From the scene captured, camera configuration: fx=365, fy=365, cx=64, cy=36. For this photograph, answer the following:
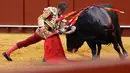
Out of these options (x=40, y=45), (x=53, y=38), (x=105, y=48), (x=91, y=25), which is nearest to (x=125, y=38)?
(x=105, y=48)

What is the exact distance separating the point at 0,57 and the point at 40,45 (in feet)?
5.76

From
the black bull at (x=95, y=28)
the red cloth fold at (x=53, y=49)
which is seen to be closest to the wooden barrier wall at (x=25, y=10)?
A: the black bull at (x=95, y=28)

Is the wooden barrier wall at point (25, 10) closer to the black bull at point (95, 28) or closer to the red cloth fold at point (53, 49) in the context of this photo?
the black bull at point (95, 28)

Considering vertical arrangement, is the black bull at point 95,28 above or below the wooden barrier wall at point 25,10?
above

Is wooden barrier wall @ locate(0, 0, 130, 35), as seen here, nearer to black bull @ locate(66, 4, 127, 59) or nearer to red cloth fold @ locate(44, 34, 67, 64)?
black bull @ locate(66, 4, 127, 59)

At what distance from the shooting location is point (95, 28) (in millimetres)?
5543

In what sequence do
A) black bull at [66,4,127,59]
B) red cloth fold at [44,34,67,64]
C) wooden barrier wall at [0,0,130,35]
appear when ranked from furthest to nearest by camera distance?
1. wooden barrier wall at [0,0,130,35]
2. black bull at [66,4,127,59]
3. red cloth fold at [44,34,67,64]

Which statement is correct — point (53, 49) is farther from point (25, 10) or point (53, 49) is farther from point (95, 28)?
point (25, 10)

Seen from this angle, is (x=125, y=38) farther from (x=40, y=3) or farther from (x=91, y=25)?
(x=91, y=25)

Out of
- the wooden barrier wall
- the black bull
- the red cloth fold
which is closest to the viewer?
the red cloth fold

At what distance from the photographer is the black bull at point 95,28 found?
18.1 feet

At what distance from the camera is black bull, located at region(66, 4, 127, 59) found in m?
5.50

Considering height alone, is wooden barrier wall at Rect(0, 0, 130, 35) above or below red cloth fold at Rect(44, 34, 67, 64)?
below

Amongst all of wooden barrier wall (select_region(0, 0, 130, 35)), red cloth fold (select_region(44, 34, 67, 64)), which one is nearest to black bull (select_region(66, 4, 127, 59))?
red cloth fold (select_region(44, 34, 67, 64))
